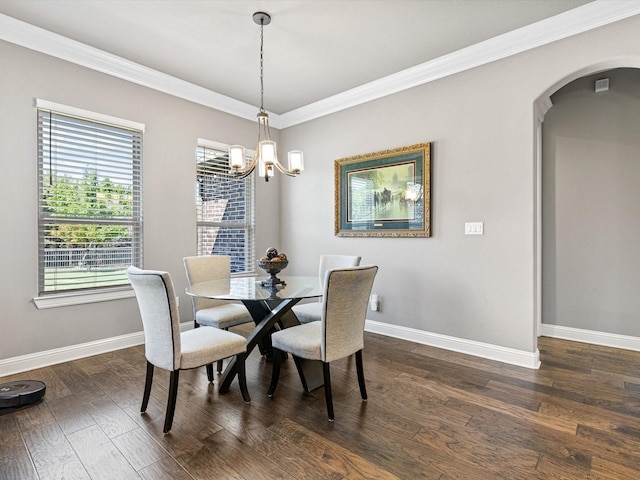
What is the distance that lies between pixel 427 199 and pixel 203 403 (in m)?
2.68

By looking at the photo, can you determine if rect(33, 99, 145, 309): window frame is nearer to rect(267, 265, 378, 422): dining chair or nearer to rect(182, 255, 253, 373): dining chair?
rect(182, 255, 253, 373): dining chair

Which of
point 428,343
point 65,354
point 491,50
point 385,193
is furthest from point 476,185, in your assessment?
point 65,354

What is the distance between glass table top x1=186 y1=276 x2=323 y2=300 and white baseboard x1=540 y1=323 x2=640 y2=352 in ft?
8.99

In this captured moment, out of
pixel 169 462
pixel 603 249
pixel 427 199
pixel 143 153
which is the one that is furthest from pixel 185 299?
pixel 603 249

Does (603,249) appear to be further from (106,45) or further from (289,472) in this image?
(106,45)

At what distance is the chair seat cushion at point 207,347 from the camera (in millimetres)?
2020

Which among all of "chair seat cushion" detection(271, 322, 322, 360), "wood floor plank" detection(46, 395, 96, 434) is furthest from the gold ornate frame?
"wood floor plank" detection(46, 395, 96, 434)

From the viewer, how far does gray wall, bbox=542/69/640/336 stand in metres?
3.30

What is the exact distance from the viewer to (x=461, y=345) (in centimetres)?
327

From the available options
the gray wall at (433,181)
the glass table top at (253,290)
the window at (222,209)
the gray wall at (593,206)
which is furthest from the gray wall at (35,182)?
the gray wall at (593,206)

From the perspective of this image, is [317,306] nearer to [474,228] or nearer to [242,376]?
[242,376]

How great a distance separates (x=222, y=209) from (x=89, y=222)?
4.82ft

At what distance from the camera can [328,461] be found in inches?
67.2

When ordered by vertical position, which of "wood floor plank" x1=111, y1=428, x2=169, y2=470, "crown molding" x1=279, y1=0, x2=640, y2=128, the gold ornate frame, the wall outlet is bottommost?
"wood floor plank" x1=111, y1=428, x2=169, y2=470
